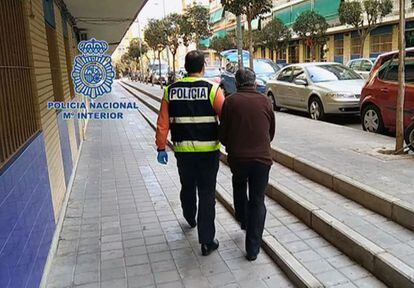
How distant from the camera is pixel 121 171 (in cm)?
688

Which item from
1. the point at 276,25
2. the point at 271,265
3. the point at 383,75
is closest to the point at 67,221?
the point at 271,265

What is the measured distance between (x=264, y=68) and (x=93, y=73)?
8.60m

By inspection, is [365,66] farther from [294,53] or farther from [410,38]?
[294,53]

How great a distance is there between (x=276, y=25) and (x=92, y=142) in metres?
23.4

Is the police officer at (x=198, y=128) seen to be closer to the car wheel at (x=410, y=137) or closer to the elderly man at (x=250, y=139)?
the elderly man at (x=250, y=139)

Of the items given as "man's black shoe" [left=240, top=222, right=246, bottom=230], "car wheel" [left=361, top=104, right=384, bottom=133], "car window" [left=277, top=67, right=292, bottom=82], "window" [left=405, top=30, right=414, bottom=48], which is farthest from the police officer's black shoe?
"window" [left=405, top=30, right=414, bottom=48]

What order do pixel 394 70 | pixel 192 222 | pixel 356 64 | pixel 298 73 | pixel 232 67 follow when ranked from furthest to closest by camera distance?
pixel 356 64, pixel 232 67, pixel 298 73, pixel 394 70, pixel 192 222

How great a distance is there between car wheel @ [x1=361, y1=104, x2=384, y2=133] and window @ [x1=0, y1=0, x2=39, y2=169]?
240 inches

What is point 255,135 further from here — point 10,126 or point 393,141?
point 393,141

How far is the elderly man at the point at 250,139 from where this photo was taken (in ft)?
11.3

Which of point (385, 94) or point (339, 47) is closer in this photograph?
point (385, 94)

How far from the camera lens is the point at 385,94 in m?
7.32

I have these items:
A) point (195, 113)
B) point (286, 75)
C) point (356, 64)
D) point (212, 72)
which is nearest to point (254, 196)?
point (195, 113)

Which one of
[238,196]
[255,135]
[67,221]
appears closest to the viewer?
[255,135]
